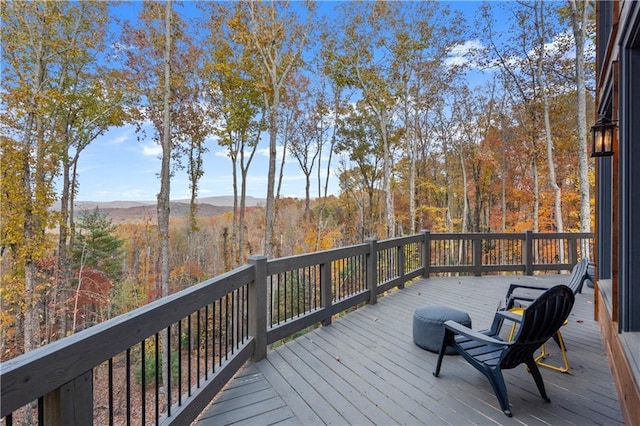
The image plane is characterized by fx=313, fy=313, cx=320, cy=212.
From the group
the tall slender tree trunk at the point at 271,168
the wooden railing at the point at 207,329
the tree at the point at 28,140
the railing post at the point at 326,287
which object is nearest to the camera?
the wooden railing at the point at 207,329

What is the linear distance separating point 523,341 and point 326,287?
87.1 inches

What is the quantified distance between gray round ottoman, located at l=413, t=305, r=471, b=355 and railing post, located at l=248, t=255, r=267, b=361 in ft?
5.26

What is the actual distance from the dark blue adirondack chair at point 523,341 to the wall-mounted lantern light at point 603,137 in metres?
Answer: 1.53

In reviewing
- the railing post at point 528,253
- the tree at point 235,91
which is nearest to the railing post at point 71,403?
the railing post at point 528,253

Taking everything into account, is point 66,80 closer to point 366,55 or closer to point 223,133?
point 223,133

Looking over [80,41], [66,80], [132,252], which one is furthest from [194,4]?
[132,252]

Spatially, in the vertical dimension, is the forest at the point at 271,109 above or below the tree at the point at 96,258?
above

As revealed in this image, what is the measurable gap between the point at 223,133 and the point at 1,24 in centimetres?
749

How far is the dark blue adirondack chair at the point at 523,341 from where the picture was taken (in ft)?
7.21

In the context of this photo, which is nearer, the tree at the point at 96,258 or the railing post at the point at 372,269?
the railing post at the point at 372,269

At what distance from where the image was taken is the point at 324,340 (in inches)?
139

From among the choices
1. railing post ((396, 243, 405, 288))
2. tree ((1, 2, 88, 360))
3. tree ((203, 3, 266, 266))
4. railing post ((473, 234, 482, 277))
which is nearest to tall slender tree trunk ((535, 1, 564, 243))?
railing post ((473, 234, 482, 277))

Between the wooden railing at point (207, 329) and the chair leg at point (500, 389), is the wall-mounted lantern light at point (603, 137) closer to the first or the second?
the chair leg at point (500, 389)

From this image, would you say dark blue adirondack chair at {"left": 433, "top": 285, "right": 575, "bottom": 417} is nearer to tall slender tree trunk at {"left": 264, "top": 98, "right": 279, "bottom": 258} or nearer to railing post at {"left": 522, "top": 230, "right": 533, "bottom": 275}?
railing post at {"left": 522, "top": 230, "right": 533, "bottom": 275}
